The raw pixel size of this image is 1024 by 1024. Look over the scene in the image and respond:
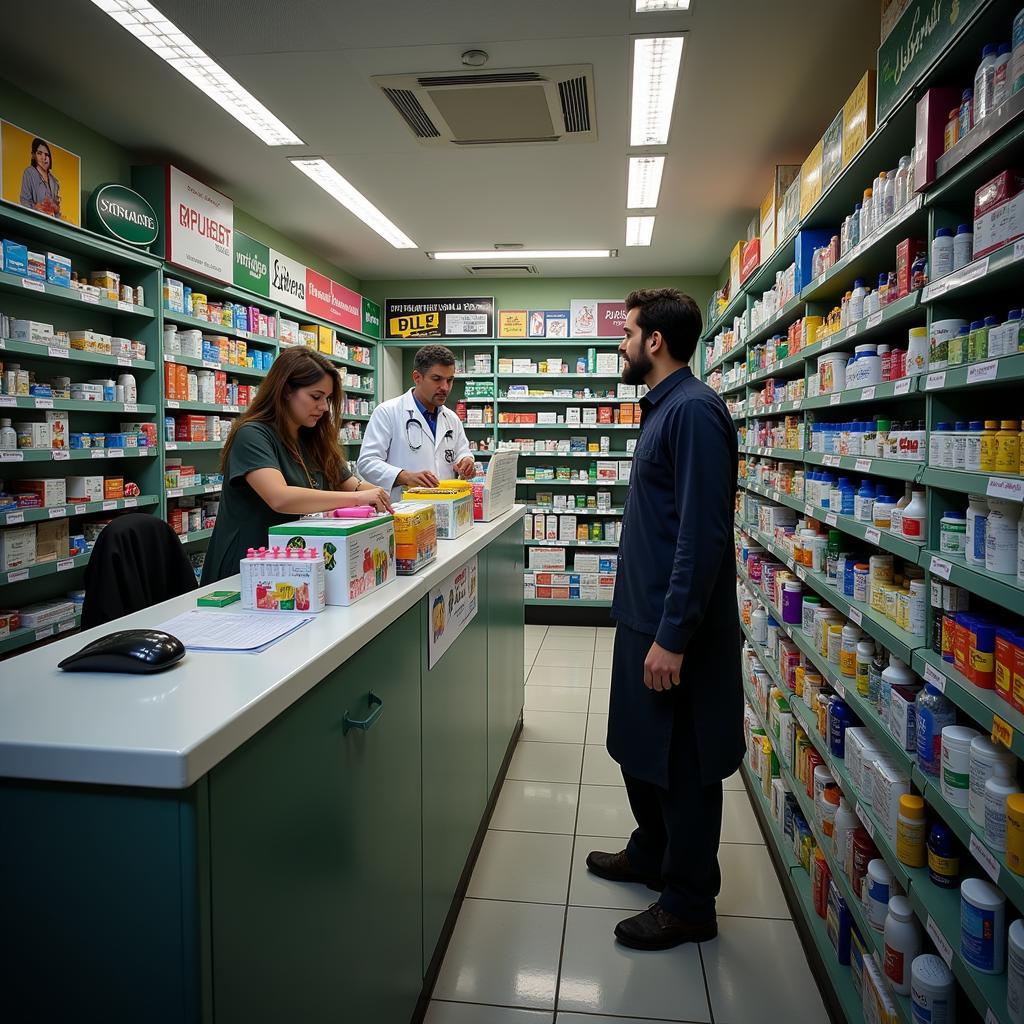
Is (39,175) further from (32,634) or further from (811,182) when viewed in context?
(811,182)

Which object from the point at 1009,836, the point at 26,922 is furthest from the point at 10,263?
the point at 1009,836

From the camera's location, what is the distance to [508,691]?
156 inches

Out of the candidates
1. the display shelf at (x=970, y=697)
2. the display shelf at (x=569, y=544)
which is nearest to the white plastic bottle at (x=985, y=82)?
the display shelf at (x=970, y=697)

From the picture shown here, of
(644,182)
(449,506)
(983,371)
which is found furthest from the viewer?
(644,182)

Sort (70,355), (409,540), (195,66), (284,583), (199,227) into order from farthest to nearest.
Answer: (199,227) < (70,355) < (195,66) < (409,540) < (284,583)

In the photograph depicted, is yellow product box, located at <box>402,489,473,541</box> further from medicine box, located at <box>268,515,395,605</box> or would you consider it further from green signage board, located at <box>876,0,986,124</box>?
green signage board, located at <box>876,0,986,124</box>

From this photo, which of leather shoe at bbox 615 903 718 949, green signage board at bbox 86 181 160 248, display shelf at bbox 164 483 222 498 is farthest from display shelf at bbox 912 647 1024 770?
green signage board at bbox 86 181 160 248

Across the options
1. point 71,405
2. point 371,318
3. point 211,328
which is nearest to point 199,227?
point 211,328

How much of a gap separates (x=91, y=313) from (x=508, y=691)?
325cm

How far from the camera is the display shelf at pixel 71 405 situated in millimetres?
3400

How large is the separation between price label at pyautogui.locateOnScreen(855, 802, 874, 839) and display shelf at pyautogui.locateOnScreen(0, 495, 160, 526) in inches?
144

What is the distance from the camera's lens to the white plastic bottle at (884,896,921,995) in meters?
1.84

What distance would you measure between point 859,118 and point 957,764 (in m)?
2.06

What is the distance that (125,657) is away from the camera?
1.32m
